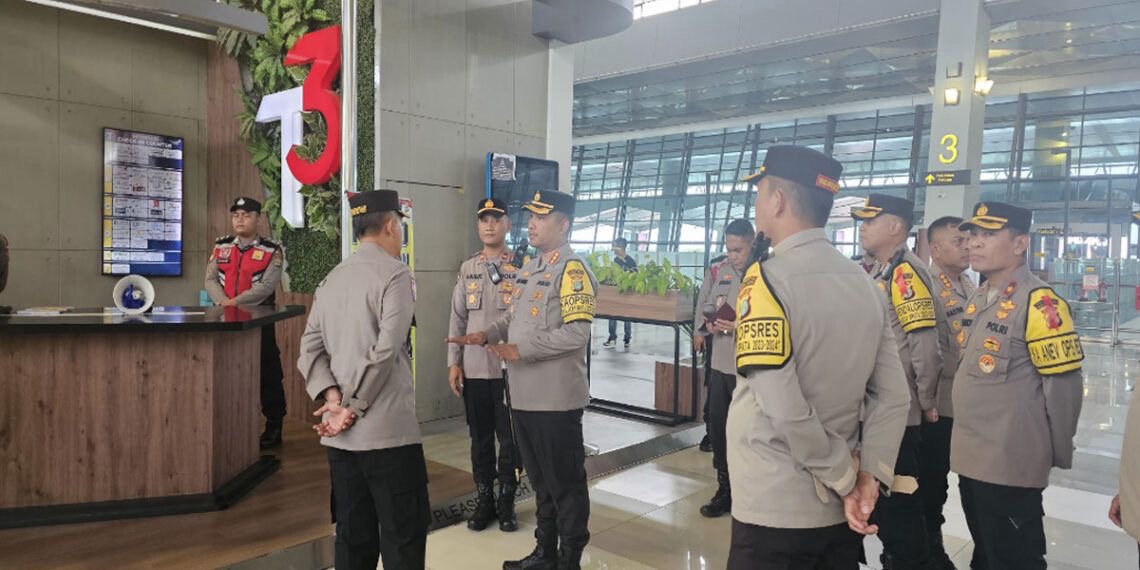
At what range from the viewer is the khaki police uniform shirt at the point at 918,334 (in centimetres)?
310

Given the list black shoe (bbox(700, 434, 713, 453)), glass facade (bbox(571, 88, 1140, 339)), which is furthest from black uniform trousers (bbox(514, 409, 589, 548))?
glass facade (bbox(571, 88, 1140, 339))

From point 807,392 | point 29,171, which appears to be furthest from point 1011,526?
point 29,171

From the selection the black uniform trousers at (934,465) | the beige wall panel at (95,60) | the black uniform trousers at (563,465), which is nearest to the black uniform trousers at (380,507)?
the black uniform trousers at (563,465)

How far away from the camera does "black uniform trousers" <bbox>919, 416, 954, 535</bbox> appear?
3.44m

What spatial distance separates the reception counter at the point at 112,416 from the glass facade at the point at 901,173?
8.20 m

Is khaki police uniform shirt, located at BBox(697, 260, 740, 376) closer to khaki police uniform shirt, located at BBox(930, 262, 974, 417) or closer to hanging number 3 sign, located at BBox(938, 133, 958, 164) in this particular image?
khaki police uniform shirt, located at BBox(930, 262, 974, 417)

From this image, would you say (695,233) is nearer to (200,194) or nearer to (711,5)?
(711,5)

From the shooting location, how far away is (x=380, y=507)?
2.59m

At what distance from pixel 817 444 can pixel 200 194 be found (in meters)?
6.78

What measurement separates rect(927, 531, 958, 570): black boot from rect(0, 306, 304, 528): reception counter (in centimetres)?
375

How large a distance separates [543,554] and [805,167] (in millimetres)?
2338

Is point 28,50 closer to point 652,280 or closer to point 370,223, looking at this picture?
point 370,223

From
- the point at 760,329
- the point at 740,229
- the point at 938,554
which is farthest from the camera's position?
the point at 740,229

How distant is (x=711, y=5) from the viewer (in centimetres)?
1216
